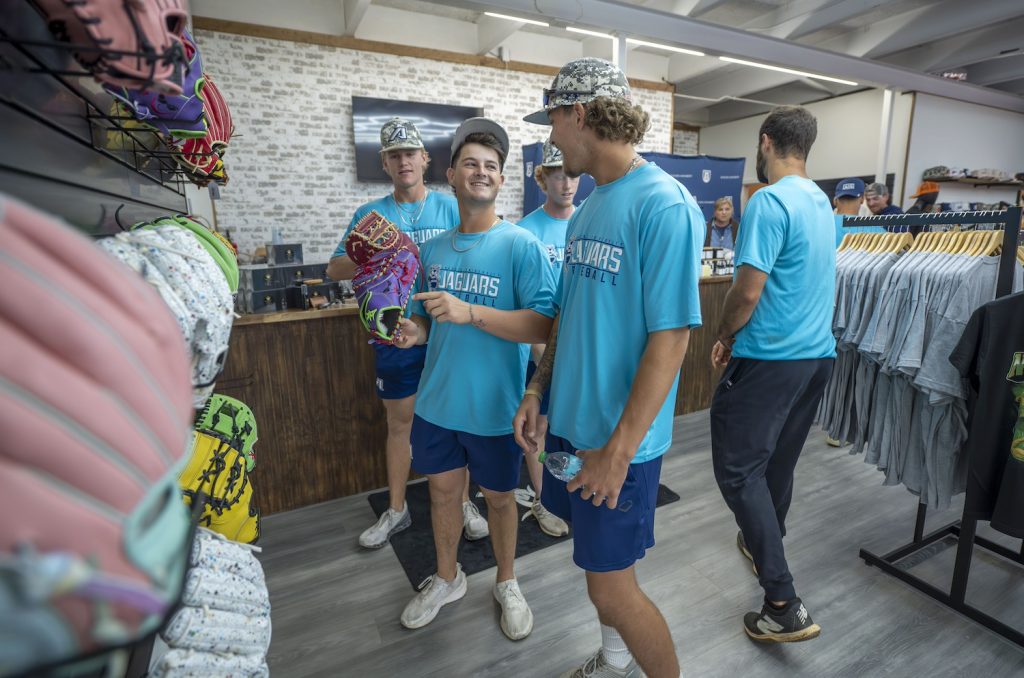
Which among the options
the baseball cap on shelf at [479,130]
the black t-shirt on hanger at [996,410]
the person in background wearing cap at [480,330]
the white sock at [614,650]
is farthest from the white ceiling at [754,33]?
the white sock at [614,650]

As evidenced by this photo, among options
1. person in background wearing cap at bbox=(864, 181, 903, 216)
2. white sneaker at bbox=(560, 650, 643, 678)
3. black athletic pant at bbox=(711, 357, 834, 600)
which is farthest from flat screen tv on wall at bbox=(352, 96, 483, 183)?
white sneaker at bbox=(560, 650, 643, 678)

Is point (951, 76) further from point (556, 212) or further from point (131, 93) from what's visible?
point (131, 93)

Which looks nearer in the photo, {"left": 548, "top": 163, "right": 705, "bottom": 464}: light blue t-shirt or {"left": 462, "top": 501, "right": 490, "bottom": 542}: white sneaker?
{"left": 548, "top": 163, "right": 705, "bottom": 464}: light blue t-shirt

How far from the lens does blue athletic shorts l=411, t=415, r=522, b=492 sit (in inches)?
69.9

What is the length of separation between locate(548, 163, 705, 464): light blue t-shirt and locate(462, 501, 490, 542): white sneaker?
4.45 feet

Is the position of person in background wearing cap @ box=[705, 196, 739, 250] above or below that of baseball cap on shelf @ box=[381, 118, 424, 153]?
below

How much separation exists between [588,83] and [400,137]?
1.49m

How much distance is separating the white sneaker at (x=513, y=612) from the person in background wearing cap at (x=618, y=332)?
1.97ft

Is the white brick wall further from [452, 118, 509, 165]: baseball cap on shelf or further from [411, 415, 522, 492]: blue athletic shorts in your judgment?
[411, 415, 522, 492]: blue athletic shorts

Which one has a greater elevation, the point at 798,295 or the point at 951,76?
the point at 951,76

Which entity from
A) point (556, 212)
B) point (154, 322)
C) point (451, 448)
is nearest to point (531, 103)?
point (556, 212)

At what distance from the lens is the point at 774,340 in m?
1.86

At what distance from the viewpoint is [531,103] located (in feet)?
24.1

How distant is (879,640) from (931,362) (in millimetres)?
1072
